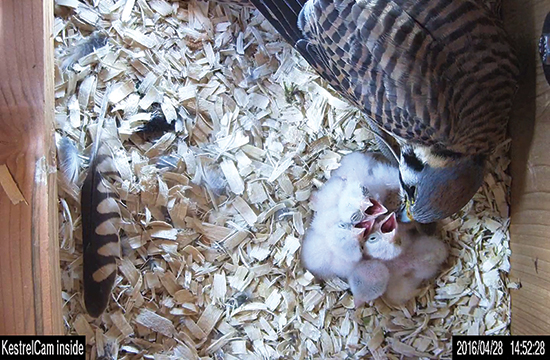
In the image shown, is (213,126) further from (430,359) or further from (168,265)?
(430,359)

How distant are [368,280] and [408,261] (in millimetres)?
159

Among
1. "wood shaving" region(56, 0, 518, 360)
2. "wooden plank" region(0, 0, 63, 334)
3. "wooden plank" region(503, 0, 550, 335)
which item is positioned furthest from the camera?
"wood shaving" region(56, 0, 518, 360)

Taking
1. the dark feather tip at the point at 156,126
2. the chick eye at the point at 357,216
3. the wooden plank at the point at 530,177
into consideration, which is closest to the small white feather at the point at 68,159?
the dark feather tip at the point at 156,126

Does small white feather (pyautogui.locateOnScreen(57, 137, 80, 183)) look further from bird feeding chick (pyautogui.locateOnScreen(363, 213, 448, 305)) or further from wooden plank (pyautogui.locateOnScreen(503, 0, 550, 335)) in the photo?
wooden plank (pyautogui.locateOnScreen(503, 0, 550, 335))

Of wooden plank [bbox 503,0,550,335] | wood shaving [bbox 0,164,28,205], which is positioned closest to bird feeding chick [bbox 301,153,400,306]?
wooden plank [bbox 503,0,550,335]

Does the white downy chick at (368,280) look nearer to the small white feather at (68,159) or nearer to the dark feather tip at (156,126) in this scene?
the dark feather tip at (156,126)

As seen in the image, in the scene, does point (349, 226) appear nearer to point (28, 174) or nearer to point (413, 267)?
point (413, 267)

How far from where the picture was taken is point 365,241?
1612mm

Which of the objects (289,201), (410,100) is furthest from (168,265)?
(410,100)

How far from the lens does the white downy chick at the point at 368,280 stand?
62.1 inches

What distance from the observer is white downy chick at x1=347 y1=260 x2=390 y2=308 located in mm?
1576

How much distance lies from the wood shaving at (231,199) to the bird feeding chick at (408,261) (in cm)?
5

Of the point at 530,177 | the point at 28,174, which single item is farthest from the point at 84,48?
the point at 530,177

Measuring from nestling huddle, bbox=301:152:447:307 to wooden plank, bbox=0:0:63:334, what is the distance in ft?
2.55
